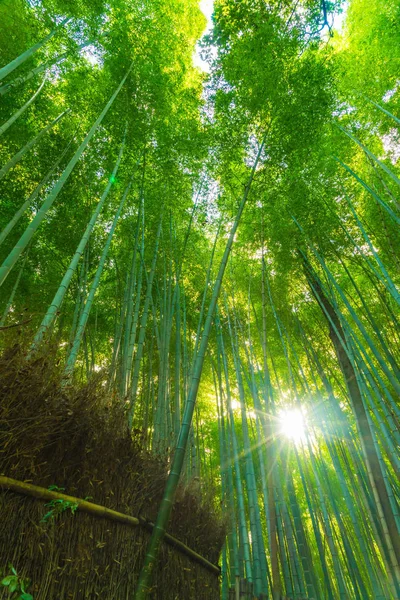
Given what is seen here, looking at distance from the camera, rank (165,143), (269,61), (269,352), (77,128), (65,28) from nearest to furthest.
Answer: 1. (269,61)
2. (65,28)
3. (165,143)
4. (77,128)
5. (269,352)

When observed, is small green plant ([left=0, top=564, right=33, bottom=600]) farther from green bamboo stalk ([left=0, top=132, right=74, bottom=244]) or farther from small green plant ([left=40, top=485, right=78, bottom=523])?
green bamboo stalk ([left=0, top=132, right=74, bottom=244])

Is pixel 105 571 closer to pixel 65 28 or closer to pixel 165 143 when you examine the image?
pixel 165 143

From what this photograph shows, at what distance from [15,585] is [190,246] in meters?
4.87

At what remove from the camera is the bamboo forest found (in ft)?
6.22

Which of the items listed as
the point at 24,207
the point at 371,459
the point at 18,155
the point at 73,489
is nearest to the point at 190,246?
the point at 24,207

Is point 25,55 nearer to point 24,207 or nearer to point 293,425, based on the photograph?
point 24,207

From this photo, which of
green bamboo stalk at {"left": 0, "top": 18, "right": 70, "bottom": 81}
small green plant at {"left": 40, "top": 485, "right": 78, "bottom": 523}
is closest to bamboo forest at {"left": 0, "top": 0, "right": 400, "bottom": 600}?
small green plant at {"left": 40, "top": 485, "right": 78, "bottom": 523}

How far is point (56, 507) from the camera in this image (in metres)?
1.53

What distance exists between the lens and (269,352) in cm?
665

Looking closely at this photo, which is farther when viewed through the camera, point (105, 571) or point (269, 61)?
point (269, 61)

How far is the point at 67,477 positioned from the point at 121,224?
402cm

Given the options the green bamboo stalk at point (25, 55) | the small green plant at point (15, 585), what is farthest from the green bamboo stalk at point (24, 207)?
the small green plant at point (15, 585)

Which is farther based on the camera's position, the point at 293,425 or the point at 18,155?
the point at 293,425

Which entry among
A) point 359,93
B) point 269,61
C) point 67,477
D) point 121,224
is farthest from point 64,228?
point 359,93
